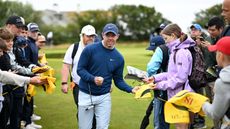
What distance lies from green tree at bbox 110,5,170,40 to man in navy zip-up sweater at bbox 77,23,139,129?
70.2m

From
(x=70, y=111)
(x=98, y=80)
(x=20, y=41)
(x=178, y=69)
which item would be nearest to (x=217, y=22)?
(x=178, y=69)

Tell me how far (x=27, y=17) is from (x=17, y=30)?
45166mm

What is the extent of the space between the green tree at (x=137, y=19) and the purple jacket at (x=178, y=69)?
70.2 metres

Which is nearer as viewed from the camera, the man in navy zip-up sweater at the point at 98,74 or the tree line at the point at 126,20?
the man in navy zip-up sweater at the point at 98,74

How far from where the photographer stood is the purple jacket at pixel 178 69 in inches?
246

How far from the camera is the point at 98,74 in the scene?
6383 millimetres

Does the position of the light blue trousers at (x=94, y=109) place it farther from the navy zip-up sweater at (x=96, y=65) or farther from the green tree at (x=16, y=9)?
the green tree at (x=16, y=9)

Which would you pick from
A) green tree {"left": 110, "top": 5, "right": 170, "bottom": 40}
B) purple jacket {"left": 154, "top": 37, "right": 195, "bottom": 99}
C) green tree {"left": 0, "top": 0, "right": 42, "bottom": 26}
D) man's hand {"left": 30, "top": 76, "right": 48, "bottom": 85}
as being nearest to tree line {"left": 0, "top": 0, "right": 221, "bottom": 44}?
A: green tree {"left": 110, "top": 5, "right": 170, "bottom": 40}

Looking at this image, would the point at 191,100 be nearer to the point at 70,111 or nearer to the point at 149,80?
the point at 149,80

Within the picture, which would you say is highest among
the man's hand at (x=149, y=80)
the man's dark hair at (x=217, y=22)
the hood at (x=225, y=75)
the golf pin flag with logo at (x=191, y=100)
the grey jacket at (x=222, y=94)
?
the man's dark hair at (x=217, y=22)

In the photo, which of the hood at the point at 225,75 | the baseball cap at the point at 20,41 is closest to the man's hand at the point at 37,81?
the baseball cap at the point at 20,41

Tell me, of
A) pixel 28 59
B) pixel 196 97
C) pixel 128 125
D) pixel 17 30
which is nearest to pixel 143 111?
pixel 128 125

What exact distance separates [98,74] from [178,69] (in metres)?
1.19

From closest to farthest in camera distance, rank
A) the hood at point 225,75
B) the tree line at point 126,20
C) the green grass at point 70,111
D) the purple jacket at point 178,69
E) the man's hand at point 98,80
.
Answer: the hood at point 225,75 → the man's hand at point 98,80 → the purple jacket at point 178,69 → the green grass at point 70,111 → the tree line at point 126,20
